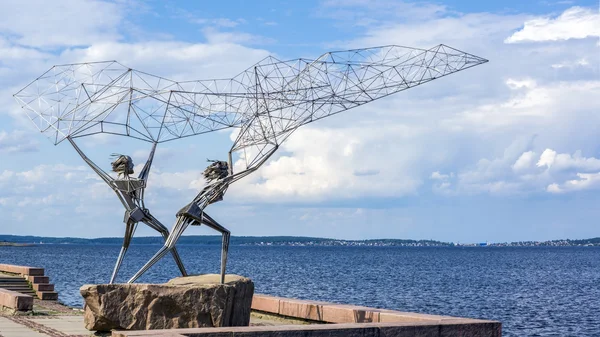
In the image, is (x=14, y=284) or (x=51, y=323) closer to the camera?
(x=51, y=323)

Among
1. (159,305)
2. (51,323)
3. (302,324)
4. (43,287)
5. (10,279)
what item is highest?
(159,305)

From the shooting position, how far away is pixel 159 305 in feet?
48.8

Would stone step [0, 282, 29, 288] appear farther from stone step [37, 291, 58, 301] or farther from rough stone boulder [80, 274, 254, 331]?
rough stone boulder [80, 274, 254, 331]

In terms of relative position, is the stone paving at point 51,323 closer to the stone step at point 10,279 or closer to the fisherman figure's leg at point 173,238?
the fisherman figure's leg at point 173,238

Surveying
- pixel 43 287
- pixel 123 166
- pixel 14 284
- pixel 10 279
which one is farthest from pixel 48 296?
pixel 123 166

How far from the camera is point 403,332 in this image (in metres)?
12.6

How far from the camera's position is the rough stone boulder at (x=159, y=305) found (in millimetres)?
14797

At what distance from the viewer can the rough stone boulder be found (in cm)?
1480

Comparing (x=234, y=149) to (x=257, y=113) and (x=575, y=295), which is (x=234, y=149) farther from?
(x=575, y=295)

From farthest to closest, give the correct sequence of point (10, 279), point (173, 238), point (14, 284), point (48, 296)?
point (10, 279)
point (14, 284)
point (48, 296)
point (173, 238)

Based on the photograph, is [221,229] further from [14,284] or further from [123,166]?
[14,284]

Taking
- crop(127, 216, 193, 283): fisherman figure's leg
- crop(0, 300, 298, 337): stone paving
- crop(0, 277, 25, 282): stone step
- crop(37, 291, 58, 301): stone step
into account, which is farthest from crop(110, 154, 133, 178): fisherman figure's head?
crop(0, 277, 25, 282): stone step

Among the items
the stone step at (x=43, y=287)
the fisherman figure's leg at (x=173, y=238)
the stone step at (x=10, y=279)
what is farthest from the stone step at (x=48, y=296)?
the fisherman figure's leg at (x=173, y=238)

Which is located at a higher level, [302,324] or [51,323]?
[302,324]
